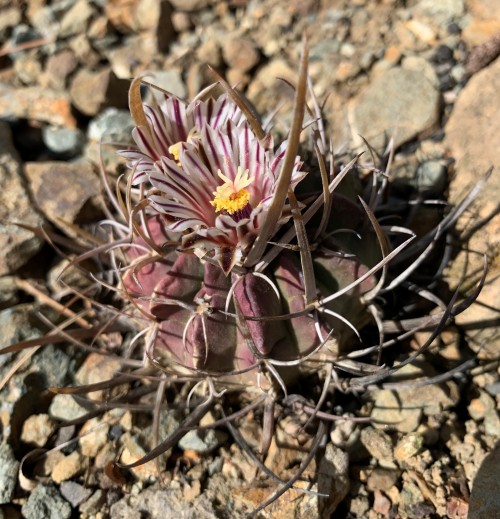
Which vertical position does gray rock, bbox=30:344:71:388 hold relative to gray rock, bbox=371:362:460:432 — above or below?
above

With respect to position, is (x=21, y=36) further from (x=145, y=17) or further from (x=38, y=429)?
(x=38, y=429)

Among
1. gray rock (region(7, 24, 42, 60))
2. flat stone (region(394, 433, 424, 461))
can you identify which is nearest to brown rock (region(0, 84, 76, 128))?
gray rock (region(7, 24, 42, 60))

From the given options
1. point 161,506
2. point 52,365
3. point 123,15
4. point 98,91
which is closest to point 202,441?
point 161,506

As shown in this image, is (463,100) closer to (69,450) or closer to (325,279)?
(325,279)

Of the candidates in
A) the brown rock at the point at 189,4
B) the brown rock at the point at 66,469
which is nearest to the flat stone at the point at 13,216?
the brown rock at the point at 66,469

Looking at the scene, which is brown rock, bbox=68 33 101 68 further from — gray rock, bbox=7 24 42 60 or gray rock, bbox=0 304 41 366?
gray rock, bbox=0 304 41 366

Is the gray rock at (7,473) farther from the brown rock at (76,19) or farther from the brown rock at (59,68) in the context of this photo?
the brown rock at (76,19)
